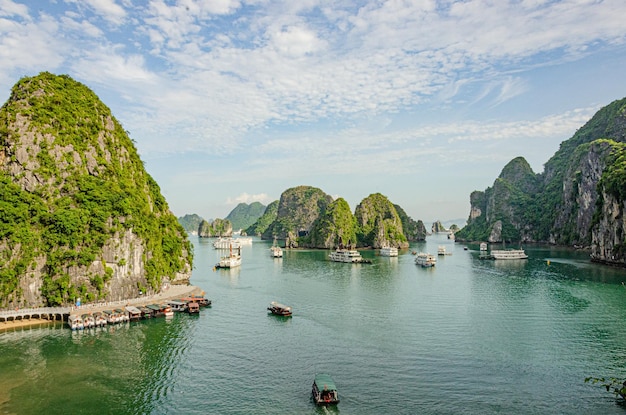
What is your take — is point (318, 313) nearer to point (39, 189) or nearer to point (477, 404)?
point (477, 404)

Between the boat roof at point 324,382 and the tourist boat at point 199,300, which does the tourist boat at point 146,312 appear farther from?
the boat roof at point 324,382

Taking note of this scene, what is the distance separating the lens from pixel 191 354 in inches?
2163

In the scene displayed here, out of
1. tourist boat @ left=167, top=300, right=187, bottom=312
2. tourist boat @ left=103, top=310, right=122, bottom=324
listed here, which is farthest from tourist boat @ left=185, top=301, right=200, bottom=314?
tourist boat @ left=103, top=310, right=122, bottom=324

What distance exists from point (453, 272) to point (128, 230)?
92644 millimetres

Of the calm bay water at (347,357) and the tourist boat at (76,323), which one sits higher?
the tourist boat at (76,323)

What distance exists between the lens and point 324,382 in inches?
1670

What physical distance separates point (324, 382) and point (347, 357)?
11.2 metres

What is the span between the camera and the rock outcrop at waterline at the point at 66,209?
69.4 meters

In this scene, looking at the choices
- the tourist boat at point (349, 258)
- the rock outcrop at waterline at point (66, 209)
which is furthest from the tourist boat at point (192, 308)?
the tourist boat at point (349, 258)

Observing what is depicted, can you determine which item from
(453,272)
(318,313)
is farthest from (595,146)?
(318,313)

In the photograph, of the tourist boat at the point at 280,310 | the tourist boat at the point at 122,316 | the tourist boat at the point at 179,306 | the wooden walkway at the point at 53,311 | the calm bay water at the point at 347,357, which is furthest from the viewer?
the tourist boat at the point at 179,306

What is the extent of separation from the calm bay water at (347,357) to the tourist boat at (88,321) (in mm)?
2517

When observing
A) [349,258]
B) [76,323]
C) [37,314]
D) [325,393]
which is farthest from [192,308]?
[349,258]

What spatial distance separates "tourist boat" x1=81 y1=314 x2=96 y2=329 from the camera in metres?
64.8
